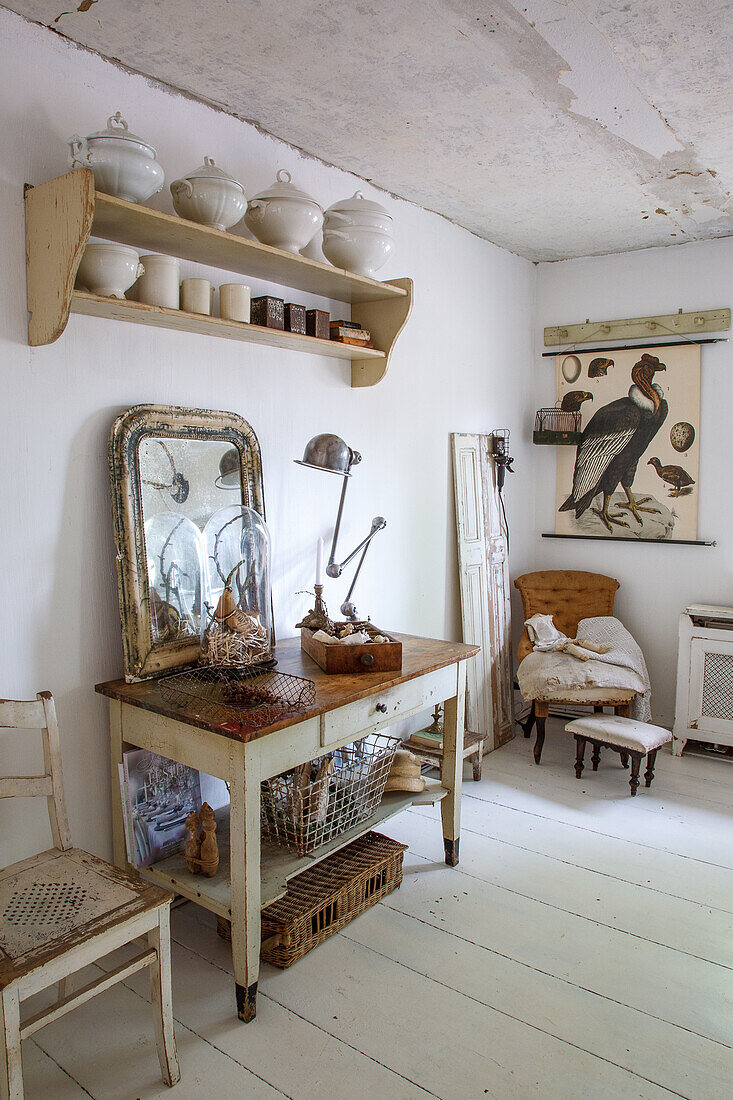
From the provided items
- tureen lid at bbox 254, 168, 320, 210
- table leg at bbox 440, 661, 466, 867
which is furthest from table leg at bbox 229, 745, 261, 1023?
tureen lid at bbox 254, 168, 320, 210

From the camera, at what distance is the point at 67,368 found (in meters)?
2.17

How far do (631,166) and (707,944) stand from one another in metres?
2.85

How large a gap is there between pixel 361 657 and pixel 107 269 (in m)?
1.33

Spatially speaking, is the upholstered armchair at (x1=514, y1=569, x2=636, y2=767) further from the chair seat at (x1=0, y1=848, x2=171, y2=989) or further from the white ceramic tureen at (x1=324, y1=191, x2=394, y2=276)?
the chair seat at (x1=0, y1=848, x2=171, y2=989)

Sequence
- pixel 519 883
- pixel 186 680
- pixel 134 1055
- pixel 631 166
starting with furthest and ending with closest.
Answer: pixel 631 166
pixel 519 883
pixel 186 680
pixel 134 1055

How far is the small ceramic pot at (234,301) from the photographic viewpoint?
7.84 feet

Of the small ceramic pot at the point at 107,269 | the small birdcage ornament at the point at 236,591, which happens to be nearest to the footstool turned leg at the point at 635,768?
the small birdcage ornament at the point at 236,591

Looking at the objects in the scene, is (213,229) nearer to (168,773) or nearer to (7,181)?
(7,181)

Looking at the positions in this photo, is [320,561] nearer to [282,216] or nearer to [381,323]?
[381,323]

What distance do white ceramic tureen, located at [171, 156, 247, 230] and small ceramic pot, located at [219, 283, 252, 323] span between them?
7.9 inches

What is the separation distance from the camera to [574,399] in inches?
182

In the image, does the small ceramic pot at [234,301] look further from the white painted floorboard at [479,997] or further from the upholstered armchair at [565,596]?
the upholstered armchair at [565,596]

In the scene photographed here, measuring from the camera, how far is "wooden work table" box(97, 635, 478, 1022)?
1956 mm

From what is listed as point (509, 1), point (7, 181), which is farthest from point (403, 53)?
point (7, 181)
